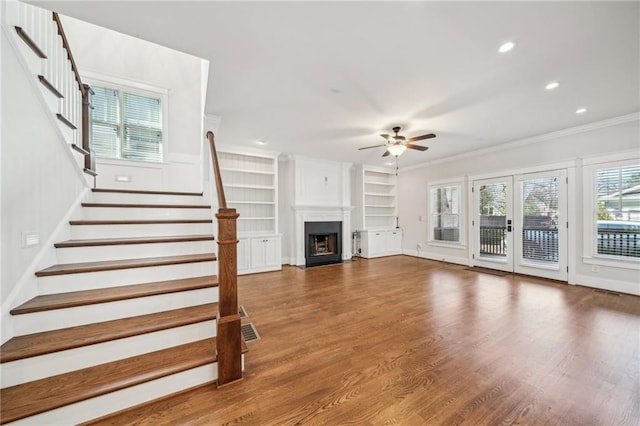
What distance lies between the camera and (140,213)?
2814 millimetres

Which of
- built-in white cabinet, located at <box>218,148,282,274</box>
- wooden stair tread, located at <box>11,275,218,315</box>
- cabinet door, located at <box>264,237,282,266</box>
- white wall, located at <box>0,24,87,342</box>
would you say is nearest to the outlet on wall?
white wall, located at <box>0,24,87,342</box>

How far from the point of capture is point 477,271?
527cm

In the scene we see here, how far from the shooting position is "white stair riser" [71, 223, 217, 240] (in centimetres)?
235

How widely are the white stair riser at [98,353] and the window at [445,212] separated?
20.0 feet

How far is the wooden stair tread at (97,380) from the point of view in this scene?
130 cm

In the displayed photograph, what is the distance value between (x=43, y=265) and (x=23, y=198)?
1.77 feet

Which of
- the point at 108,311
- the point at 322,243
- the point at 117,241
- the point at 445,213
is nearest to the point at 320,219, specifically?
the point at 322,243

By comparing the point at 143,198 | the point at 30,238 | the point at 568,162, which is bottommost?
the point at 30,238

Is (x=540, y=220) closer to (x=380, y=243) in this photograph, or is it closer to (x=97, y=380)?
(x=380, y=243)

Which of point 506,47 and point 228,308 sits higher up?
point 506,47

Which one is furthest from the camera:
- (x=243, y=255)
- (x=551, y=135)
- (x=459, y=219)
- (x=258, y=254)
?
(x=459, y=219)

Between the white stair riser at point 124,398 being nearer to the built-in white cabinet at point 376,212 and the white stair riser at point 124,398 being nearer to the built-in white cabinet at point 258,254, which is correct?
the built-in white cabinet at point 258,254

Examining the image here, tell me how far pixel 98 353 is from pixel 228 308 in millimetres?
835

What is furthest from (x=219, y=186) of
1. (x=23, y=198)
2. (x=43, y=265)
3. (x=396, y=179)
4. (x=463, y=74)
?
(x=396, y=179)
